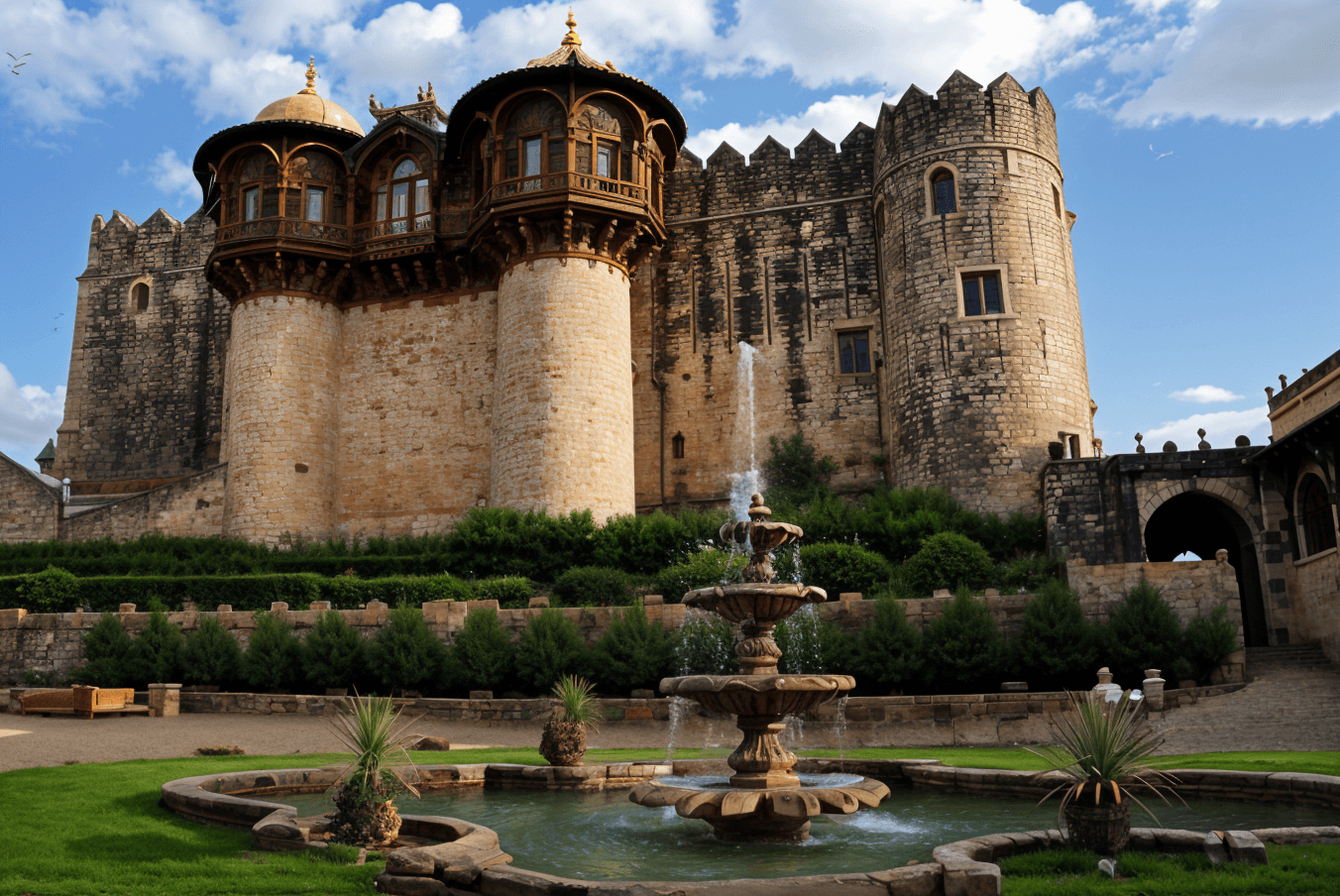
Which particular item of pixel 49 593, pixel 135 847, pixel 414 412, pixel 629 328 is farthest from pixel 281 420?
pixel 135 847

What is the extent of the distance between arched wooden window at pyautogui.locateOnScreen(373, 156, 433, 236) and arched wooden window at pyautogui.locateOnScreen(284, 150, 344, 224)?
1100 mm

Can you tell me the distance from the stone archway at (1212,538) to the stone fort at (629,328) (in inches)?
3.9

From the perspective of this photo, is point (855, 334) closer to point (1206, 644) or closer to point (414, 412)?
point (414, 412)

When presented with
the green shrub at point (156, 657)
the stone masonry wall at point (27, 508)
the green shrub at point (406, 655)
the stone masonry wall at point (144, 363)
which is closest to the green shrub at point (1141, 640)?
the green shrub at point (406, 655)

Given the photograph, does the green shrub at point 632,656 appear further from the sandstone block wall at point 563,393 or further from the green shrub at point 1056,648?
the sandstone block wall at point 563,393

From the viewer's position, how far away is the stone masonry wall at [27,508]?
27641 mm

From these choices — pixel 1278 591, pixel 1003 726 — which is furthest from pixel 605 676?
pixel 1278 591

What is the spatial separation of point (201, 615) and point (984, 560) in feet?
50.4

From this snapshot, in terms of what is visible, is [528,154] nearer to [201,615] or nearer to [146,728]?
[201,615]

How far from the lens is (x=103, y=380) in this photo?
3456 cm

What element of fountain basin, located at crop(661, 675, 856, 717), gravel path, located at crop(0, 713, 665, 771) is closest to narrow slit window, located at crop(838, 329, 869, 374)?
gravel path, located at crop(0, 713, 665, 771)

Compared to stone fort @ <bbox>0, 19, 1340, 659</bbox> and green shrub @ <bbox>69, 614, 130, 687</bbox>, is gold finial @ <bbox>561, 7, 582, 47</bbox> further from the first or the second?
green shrub @ <bbox>69, 614, 130, 687</bbox>

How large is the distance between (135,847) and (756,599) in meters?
4.89

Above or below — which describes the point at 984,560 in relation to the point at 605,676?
above
